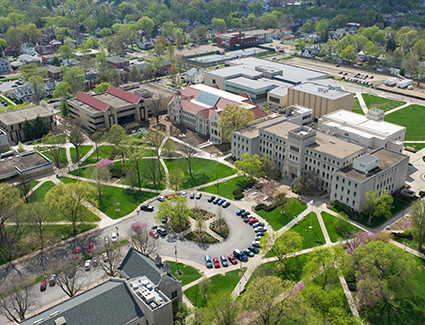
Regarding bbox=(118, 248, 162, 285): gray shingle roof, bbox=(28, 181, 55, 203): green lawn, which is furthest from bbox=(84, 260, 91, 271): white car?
bbox=(28, 181, 55, 203): green lawn

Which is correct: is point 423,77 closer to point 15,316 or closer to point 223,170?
point 223,170

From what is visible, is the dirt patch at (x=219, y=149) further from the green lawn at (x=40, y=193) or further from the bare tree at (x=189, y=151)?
the green lawn at (x=40, y=193)

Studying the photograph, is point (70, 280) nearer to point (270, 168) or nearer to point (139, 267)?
point (139, 267)

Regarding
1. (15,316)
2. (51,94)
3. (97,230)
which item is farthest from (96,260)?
(51,94)

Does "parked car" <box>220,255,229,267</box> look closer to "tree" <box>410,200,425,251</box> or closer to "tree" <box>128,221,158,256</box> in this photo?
"tree" <box>128,221,158,256</box>

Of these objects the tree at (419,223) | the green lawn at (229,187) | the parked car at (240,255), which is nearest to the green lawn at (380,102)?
the green lawn at (229,187)

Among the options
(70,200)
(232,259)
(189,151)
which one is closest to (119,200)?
(70,200)
